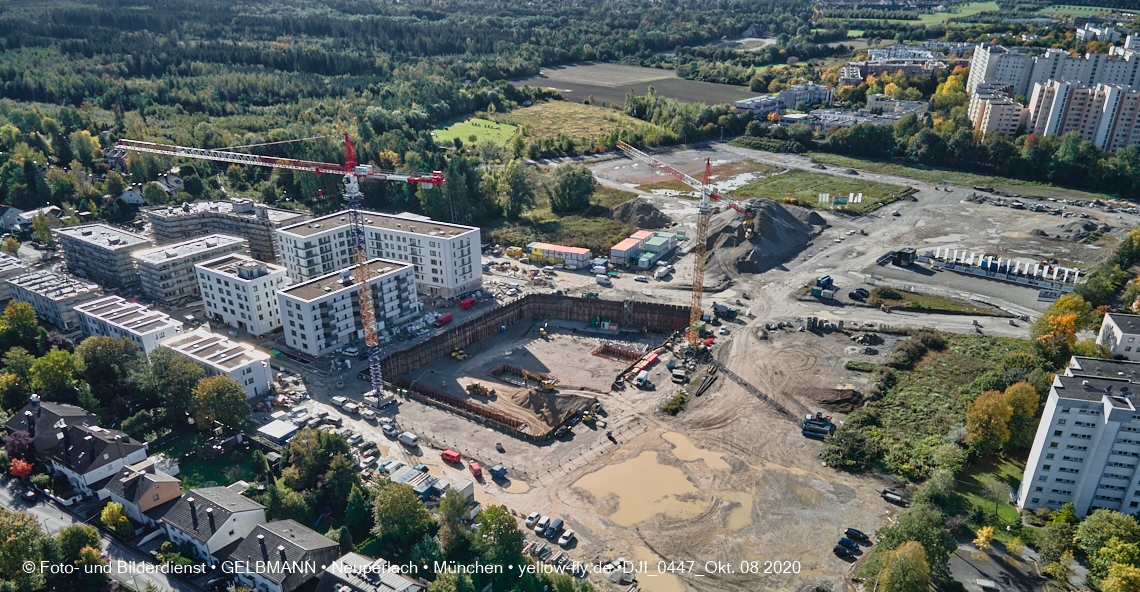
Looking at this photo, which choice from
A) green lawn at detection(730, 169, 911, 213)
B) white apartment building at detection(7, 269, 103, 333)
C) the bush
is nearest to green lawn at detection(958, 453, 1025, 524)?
the bush

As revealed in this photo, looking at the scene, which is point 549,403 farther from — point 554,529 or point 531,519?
point 554,529

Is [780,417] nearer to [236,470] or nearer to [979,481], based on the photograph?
[979,481]

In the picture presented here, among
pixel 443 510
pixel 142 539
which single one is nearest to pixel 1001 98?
pixel 443 510

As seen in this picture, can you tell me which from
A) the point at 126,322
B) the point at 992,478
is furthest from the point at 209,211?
the point at 992,478

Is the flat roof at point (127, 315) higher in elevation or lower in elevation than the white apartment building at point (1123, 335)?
lower

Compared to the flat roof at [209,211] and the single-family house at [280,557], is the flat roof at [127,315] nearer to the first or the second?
the flat roof at [209,211]

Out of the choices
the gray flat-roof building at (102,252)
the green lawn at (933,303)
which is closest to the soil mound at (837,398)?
the green lawn at (933,303)
